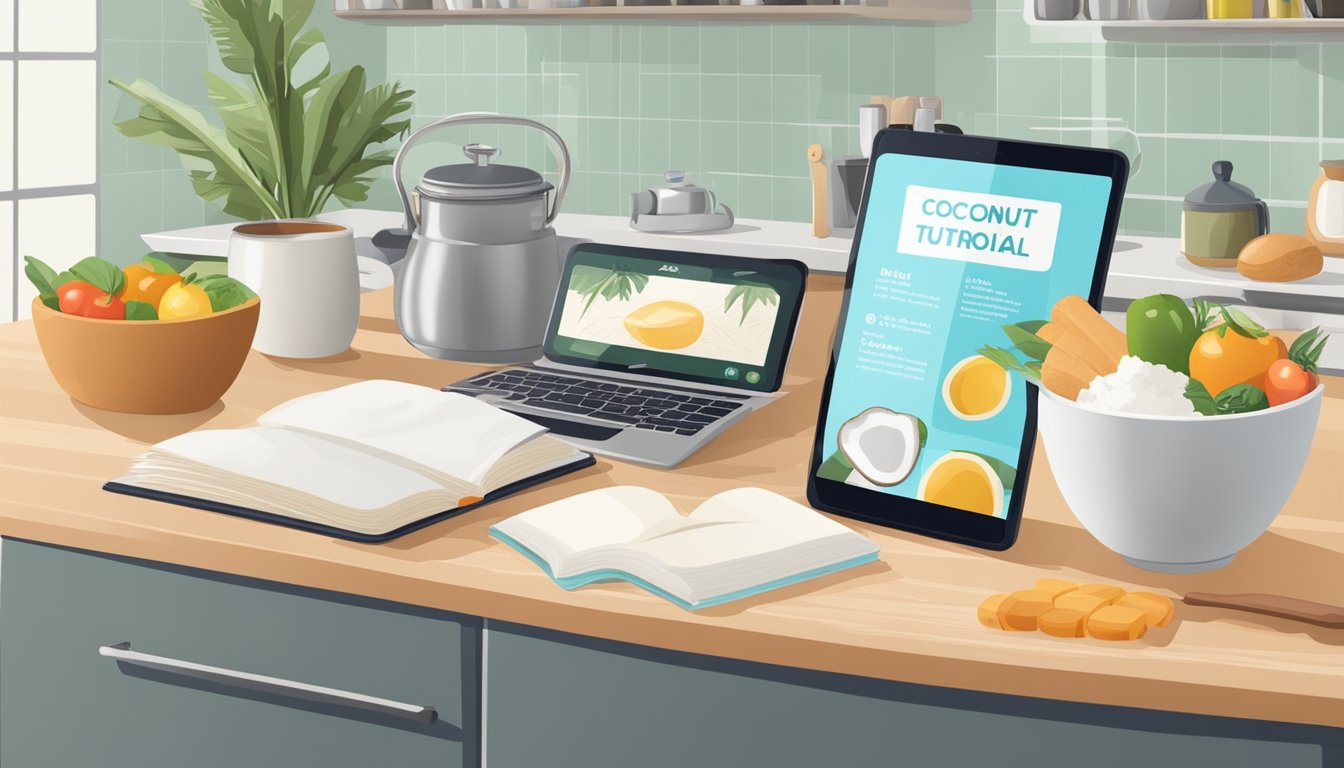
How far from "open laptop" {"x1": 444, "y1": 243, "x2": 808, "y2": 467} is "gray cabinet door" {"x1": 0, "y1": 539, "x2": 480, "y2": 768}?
1.07 ft

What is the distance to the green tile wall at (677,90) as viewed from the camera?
13.9 ft

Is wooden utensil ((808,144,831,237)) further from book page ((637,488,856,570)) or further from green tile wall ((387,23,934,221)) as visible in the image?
book page ((637,488,856,570))

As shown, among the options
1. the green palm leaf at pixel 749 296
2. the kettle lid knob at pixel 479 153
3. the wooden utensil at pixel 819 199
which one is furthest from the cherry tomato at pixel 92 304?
the wooden utensil at pixel 819 199

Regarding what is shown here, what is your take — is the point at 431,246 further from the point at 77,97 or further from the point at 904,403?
the point at 77,97

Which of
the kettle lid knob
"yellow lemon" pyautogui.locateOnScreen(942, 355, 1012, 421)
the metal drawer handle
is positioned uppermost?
the kettle lid knob

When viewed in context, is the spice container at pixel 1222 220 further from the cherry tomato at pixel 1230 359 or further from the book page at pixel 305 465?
the book page at pixel 305 465

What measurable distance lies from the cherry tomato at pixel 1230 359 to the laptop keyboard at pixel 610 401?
463mm

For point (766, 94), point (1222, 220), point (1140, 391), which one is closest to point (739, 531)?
point (1140, 391)

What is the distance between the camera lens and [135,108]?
4348 mm

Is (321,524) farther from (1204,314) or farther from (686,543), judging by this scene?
(1204,314)

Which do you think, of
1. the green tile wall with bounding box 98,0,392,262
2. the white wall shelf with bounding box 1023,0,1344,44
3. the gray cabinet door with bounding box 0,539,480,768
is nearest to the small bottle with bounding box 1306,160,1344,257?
the white wall shelf with bounding box 1023,0,1344,44

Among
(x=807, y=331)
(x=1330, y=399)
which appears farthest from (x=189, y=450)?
(x=1330, y=399)

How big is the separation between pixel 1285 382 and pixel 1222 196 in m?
2.59

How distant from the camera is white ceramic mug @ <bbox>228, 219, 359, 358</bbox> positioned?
4.99 ft
